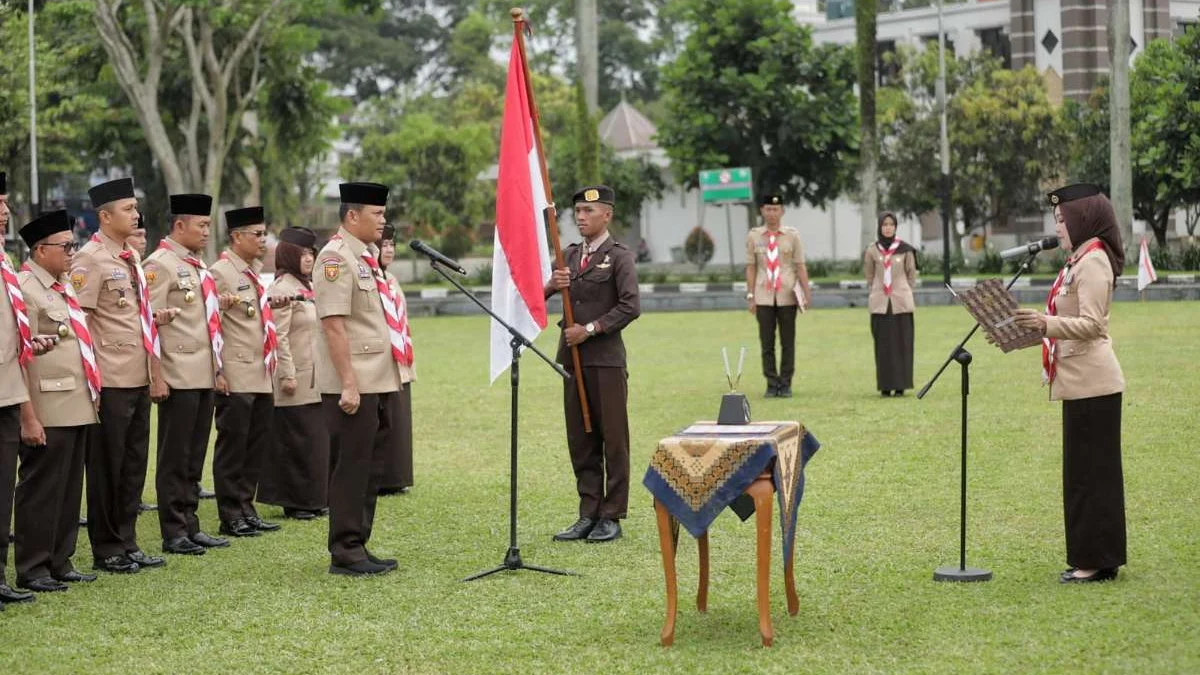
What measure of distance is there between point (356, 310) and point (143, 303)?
138 centimetres

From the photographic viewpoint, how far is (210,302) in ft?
32.8

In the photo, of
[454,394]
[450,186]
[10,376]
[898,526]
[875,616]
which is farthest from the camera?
[450,186]

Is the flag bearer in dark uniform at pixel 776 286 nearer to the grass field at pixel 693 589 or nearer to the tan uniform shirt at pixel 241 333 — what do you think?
the grass field at pixel 693 589

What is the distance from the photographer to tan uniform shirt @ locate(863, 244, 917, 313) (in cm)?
1650

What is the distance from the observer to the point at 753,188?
45438 millimetres

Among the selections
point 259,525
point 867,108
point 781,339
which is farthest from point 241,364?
point 867,108

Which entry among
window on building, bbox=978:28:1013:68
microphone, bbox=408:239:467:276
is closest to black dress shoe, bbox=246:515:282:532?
microphone, bbox=408:239:467:276

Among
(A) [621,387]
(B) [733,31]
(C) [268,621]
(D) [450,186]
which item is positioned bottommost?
(C) [268,621]

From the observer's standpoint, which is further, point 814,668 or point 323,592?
point 323,592

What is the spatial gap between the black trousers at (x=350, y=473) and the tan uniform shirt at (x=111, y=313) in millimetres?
1193

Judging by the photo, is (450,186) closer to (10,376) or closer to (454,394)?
(454,394)

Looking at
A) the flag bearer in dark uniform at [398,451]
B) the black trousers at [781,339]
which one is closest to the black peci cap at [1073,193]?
the flag bearer in dark uniform at [398,451]

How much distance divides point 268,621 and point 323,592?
2.13 feet

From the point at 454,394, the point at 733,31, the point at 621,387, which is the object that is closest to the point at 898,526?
the point at 621,387
